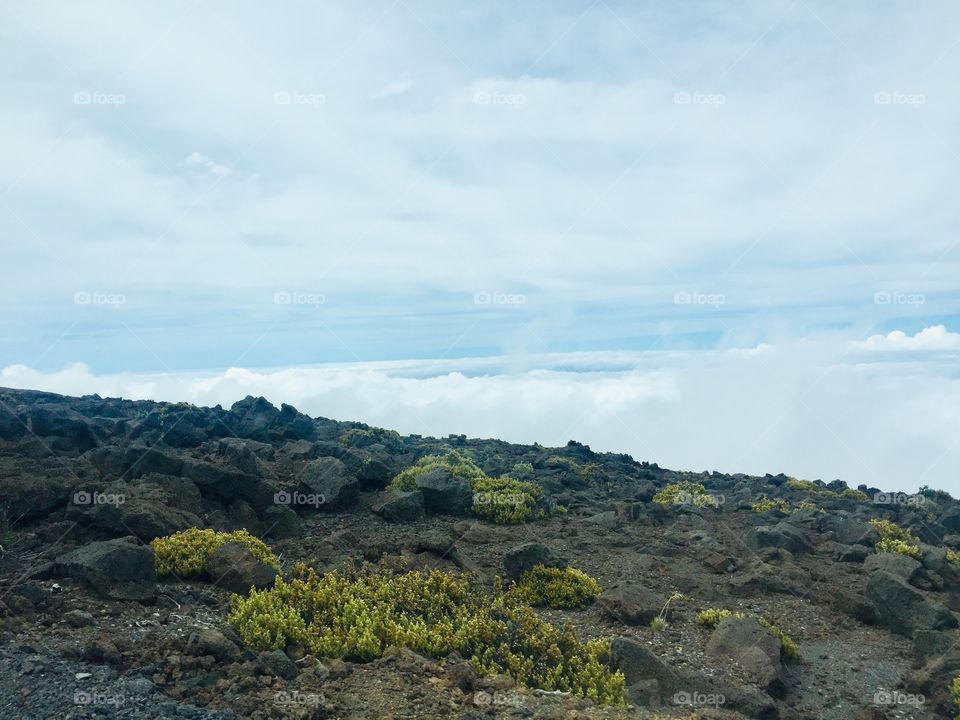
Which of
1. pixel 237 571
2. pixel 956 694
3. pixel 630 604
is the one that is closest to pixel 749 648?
pixel 630 604

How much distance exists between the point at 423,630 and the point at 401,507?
9.07 meters

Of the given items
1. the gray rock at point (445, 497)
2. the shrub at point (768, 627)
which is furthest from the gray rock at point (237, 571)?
the gray rock at point (445, 497)

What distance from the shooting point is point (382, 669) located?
9.39 metres

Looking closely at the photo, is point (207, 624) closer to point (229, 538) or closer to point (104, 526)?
point (229, 538)

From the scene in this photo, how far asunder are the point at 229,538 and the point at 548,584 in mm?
6408

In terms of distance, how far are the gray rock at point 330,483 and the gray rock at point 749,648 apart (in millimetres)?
10529

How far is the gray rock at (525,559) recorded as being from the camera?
50.8 ft

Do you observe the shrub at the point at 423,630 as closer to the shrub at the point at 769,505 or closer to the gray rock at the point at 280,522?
the gray rock at the point at 280,522

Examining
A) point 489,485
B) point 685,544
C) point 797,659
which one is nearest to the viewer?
point 797,659

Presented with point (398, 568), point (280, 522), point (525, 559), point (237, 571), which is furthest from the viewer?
point (280, 522)

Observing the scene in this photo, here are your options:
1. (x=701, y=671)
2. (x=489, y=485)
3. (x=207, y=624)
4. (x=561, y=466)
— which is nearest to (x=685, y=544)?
(x=489, y=485)

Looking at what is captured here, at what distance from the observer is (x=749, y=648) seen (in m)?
12.3

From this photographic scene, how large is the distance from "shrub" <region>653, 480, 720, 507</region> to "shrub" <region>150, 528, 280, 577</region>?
17.1 meters

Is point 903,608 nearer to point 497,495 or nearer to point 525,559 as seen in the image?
point 525,559
